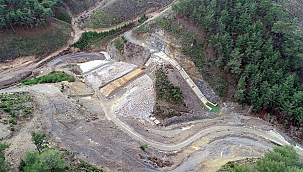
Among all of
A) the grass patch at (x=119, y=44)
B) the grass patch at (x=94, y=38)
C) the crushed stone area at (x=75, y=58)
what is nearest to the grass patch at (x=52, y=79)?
the crushed stone area at (x=75, y=58)

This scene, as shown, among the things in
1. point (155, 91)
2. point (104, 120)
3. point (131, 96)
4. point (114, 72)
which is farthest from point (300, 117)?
point (114, 72)

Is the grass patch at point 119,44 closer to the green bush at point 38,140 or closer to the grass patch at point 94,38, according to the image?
the grass patch at point 94,38

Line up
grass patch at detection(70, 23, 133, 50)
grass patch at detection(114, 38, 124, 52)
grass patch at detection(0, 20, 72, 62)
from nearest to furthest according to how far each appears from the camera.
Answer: grass patch at detection(0, 20, 72, 62) → grass patch at detection(114, 38, 124, 52) → grass patch at detection(70, 23, 133, 50)

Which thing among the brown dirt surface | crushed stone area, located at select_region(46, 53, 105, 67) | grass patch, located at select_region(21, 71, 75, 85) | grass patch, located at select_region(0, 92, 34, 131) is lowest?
grass patch, located at select_region(0, 92, 34, 131)

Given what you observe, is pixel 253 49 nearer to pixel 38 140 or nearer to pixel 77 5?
pixel 38 140

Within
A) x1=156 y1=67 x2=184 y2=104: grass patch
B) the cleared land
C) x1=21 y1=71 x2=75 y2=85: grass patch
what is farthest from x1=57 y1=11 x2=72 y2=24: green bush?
x1=156 y1=67 x2=184 y2=104: grass patch

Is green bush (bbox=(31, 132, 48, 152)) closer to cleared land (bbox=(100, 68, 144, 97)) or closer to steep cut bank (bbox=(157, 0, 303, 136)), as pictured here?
cleared land (bbox=(100, 68, 144, 97))

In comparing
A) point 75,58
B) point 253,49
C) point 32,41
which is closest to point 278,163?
point 253,49
